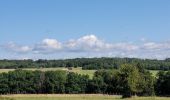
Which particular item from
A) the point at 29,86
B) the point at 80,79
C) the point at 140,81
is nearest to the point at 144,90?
the point at 140,81

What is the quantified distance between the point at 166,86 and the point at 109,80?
22208mm

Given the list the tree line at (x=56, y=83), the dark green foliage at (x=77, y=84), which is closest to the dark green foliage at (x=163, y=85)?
the tree line at (x=56, y=83)

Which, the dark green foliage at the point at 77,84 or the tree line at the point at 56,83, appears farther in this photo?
the dark green foliage at the point at 77,84

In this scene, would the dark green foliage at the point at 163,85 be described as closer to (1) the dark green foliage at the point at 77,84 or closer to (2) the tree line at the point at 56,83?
(2) the tree line at the point at 56,83

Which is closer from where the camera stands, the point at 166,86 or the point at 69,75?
the point at 166,86

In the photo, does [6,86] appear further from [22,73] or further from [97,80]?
[97,80]

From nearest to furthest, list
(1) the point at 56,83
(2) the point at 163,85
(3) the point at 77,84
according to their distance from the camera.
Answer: (2) the point at 163,85
(1) the point at 56,83
(3) the point at 77,84

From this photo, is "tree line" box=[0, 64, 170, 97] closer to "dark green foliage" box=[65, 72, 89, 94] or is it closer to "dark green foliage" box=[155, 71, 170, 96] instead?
"dark green foliage" box=[65, 72, 89, 94]

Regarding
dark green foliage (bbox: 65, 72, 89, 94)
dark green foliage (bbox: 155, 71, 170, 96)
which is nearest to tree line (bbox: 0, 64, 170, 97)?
dark green foliage (bbox: 65, 72, 89, 94)

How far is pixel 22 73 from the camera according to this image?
145 metres

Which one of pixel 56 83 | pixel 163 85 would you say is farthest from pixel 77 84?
pixel 163 85

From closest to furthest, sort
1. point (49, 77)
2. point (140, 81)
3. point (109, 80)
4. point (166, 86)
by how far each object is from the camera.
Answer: point (140, 81), point (166, 86), point (109, 80), point (49, 77)

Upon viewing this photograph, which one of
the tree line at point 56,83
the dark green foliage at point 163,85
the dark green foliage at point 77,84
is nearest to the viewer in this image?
the dark green foliage at point 163,85

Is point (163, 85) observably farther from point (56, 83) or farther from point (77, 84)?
point (56, 83)
